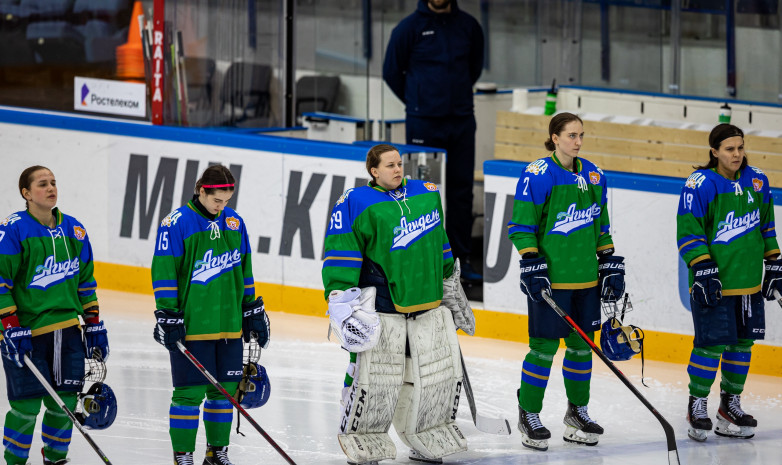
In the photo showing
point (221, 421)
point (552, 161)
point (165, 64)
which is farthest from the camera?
point (165, 64)

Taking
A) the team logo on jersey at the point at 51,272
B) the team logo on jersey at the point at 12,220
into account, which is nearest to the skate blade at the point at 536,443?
the team logo on jersey at the point at 51,272

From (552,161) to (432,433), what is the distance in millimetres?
1425

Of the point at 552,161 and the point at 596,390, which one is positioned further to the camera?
the point at 596,390

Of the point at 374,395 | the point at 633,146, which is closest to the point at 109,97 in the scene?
the point at 633,146

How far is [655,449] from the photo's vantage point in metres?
6.51

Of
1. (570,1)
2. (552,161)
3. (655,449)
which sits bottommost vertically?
(655,449)

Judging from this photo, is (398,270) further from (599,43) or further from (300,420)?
(599,43)

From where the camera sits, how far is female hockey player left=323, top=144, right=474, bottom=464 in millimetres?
5809

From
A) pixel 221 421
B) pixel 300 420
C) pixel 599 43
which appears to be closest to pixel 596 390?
pixel 300 420

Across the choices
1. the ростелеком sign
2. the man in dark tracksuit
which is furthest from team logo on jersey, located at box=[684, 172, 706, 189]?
the ростелеком sign

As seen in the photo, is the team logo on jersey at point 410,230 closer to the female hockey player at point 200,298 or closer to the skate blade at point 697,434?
the female hockey player at point 200,298

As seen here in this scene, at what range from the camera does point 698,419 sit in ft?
21.7

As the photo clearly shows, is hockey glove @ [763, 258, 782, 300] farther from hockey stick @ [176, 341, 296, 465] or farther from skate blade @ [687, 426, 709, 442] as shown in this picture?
hockey stick @ [176, 341, 296, 465]

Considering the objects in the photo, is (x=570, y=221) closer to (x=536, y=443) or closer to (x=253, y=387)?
(x=536, y=443)
